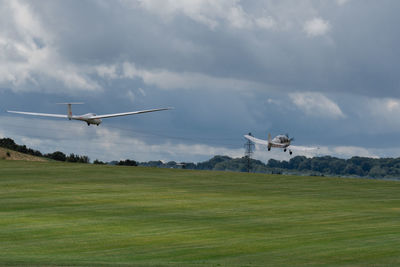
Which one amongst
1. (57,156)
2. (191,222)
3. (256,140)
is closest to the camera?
(191,222)

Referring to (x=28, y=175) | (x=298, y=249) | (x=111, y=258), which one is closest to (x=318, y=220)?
(x=298, y=249)

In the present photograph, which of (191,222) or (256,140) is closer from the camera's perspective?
(191,222)

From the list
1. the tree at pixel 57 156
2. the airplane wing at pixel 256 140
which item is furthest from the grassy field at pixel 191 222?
the tree at pixel 57 156

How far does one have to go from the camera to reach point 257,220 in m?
57.2

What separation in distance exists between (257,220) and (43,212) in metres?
18.2

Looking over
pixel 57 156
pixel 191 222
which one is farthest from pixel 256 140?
pixel 191 222

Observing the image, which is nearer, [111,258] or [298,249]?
[111,258]

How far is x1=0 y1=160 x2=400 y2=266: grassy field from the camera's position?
1524 inches

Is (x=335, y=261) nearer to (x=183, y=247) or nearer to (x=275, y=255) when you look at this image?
(x=275, y=255)

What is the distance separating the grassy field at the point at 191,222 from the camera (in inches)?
1524

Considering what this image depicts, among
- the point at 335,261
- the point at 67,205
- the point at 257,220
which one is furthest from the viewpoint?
the point at 67,205

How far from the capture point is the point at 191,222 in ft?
181

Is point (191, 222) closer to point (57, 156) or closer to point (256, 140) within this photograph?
point (256, 140)

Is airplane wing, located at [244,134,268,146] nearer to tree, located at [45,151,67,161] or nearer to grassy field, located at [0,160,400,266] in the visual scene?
grassy field, located at [0,160,400,266]
